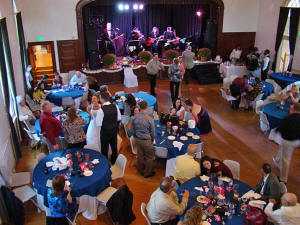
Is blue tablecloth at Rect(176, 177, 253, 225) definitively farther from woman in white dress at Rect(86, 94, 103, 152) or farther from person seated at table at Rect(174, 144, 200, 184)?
woman in white dress at Rect(86, 94, 103, 152)

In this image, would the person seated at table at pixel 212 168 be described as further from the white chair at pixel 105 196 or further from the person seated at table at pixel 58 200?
the person seated at table at pixel 58 200

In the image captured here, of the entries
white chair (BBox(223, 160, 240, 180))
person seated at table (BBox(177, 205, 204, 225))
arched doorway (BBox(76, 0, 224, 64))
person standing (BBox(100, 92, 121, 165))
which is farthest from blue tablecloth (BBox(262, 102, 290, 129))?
arched doorway (BBox(76, 0, 224, 64))

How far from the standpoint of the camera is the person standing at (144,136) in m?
5.38

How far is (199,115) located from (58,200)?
3540 mm

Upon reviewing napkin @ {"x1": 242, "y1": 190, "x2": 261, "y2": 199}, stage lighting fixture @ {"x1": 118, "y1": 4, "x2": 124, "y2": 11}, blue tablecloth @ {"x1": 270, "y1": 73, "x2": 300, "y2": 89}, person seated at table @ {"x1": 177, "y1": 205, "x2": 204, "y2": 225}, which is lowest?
napkin @ {"x1": 242, "y1": 190, "x2": 261, "y2": 199}

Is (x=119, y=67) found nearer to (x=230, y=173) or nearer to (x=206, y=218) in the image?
(x=230, y=173)

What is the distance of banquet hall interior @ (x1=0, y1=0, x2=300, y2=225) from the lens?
4.68 m

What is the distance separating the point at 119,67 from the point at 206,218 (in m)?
9.13

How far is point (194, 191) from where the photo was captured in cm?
414

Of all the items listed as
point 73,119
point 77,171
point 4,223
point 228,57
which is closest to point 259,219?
point 77,171

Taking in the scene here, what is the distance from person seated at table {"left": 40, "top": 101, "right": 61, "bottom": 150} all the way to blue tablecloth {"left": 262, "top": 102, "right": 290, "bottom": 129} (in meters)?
4.85

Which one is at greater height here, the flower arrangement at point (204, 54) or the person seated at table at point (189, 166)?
the flower arrangement at point (204, 54)

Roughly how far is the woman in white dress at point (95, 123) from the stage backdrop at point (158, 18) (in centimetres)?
1082

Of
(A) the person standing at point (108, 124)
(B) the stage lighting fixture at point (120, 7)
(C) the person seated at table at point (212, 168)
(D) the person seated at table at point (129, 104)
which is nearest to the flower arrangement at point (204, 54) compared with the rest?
(B) the stage lighting fixture at point (120, 7)
